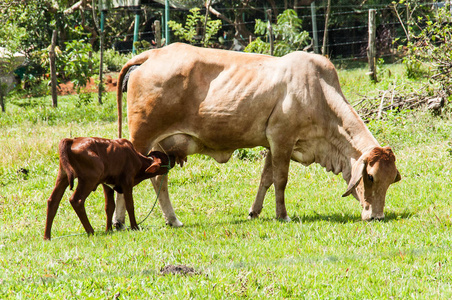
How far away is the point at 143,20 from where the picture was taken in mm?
31469

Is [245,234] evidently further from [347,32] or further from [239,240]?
[347,32]

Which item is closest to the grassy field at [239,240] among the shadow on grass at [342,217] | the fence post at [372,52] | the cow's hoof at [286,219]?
the shadow on grass at [342,217]

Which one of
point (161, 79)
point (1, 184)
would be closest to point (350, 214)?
point (161, 79)

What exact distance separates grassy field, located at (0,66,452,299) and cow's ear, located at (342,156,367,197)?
1.36ft

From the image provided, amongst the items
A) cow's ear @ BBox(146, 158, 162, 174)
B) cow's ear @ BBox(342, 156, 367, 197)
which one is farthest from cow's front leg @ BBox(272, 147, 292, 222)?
cow's ear @ BBox(146, 158, 162, 174)

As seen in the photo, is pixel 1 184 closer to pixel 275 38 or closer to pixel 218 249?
pixel 218 249

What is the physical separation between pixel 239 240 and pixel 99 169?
1.76 metres

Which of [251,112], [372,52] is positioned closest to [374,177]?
[251,112]

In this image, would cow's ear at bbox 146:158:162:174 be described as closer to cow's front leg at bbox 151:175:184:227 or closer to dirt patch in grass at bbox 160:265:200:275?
cow's front leg at bbox 151:175:184:227

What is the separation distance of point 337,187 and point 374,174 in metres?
2.31

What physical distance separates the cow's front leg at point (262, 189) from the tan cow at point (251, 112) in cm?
43

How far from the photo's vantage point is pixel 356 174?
705 cm

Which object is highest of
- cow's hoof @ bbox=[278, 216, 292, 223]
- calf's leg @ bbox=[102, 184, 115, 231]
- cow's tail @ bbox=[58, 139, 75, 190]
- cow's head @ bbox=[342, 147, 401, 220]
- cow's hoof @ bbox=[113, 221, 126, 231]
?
cow's tail @ bbox=[58, 139, 75, 190]

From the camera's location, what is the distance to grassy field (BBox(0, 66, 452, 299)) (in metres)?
4.83
